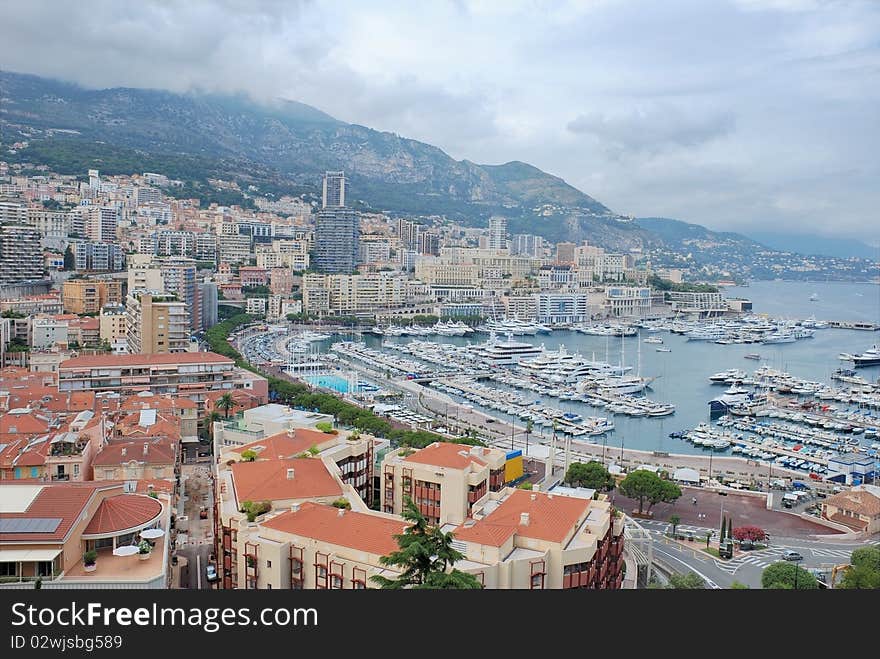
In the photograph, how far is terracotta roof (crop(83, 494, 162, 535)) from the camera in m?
6.71

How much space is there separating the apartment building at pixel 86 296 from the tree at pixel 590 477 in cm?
2252

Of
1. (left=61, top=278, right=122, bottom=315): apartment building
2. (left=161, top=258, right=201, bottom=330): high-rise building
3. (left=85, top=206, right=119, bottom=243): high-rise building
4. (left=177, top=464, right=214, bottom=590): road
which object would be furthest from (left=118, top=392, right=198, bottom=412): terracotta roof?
(left=85, top=206, right=119, bottom=243): high-rise building

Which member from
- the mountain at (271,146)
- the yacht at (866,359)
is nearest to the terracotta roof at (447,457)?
the yacht at (866,359)

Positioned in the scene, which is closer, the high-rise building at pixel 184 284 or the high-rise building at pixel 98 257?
the high-rise building at pixel 184 284

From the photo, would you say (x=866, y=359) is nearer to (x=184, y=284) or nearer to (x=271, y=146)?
(x=184, y=284)

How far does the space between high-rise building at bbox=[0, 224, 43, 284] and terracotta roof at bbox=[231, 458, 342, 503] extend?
25868 millimetres

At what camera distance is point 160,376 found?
55.7ft

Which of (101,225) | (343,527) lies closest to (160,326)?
(343,527)

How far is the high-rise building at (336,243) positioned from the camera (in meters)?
54.2

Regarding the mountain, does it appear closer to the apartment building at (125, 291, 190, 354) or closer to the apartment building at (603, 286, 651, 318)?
the apartment building at (603, 286, 651, 318)

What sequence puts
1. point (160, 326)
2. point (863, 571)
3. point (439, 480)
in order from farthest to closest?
point (160, 326)
point (439, 480)
point (863, 571)

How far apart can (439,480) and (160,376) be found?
9679 mm

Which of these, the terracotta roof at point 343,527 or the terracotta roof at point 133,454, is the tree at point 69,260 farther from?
the terracotta roof at point 343,527

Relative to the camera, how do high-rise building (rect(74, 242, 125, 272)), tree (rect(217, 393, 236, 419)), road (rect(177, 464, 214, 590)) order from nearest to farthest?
road (rect(177, 464, 214, 590)) < tree (rect(217, 393, 236, 419)) < high-rise building (rect(74, 242, 125, 272))
